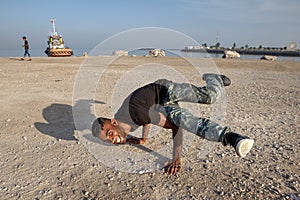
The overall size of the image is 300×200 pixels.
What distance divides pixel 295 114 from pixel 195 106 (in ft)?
9.20

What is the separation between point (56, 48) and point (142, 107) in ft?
125

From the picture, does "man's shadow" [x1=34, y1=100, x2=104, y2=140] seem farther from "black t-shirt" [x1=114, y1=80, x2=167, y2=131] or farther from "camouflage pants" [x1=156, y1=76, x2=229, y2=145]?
"camouflage pants" [x1=156, y1=76, x2=229, y2=145]

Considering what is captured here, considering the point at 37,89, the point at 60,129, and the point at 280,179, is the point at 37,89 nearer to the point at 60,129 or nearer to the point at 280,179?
the point at 60,129

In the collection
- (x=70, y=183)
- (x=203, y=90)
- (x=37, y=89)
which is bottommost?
(x=70, y=183)

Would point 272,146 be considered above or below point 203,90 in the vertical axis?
below

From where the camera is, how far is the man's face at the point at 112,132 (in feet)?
12.2

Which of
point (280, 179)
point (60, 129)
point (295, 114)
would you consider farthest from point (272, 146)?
point (60, 129)

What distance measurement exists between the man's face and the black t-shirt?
20cm

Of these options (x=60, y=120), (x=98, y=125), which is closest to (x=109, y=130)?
(x=98, y=125)

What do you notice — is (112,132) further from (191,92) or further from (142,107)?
(191,92)

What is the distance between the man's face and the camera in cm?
371

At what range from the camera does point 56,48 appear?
38375 mm

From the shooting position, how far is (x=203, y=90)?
15.4 feet

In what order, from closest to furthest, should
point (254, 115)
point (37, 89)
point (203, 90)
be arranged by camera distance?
point (203, 90) → point (254, 115) → point (37, 89)
